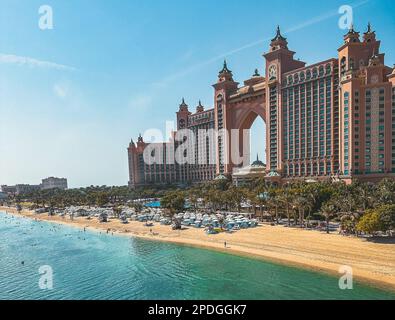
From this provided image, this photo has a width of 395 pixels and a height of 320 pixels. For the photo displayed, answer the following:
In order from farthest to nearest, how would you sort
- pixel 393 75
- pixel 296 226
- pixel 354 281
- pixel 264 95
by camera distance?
pixel 264 95
pixel 393 75
pixel 296 226
pixel 354 281

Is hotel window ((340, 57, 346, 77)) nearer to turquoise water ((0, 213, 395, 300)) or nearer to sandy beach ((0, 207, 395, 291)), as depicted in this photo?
sandy beach ((0, 207, 395, 291))

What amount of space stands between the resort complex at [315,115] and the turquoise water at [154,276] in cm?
7072

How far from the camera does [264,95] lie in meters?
149

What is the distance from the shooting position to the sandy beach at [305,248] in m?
42.1

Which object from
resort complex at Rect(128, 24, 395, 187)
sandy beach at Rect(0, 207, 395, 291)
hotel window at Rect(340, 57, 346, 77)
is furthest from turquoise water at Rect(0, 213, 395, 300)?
hotel window at Rect(340, 57, 346, 77)

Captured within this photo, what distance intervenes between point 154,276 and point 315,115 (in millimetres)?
100415

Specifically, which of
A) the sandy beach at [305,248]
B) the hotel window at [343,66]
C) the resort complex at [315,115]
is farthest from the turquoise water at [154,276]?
the hotel window at [343,66]

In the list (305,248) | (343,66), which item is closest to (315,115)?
(343,66)

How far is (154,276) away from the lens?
151 feet

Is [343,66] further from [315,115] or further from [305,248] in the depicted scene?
[305,248]

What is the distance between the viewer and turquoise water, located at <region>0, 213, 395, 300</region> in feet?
125
